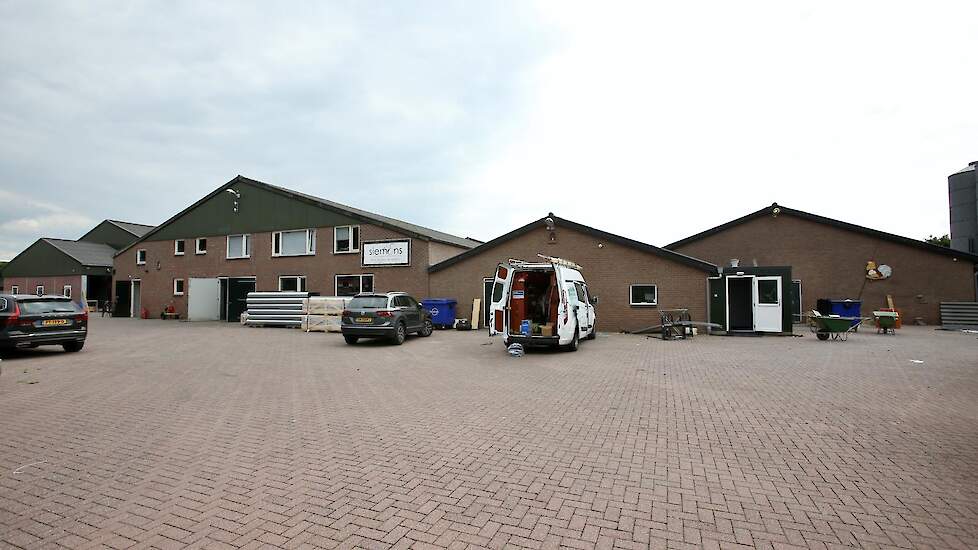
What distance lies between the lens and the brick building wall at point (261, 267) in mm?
23219

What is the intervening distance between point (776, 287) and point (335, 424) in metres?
17.0

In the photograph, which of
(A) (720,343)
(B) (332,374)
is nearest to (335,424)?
(B) (332,374)

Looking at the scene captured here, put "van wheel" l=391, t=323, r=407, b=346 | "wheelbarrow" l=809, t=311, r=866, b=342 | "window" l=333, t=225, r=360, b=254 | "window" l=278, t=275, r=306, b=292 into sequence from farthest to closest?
1. "window" l=278, t=275, r=306, b=292
2. "window" l=333, t=225, r=360, b=254
3. "wheelbarrow" l=809, t=311, r=866, b=342
4. "van wheel" l=391, t=323, r=407, b=346

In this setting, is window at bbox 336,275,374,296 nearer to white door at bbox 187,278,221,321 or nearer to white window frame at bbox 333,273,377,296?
white window frame at bbox 333,273,377,296

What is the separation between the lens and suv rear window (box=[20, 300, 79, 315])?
11500 millimetres

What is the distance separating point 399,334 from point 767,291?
1317 centimetres

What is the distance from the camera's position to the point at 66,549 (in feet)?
9.68

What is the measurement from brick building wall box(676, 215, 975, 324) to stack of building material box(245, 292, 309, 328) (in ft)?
70.4

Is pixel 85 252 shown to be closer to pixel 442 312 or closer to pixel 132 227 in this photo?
pixel 132 227

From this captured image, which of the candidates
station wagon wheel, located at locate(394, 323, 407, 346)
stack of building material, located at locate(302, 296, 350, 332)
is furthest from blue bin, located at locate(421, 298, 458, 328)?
station wagon wheel, located at locate(394, 323, 407, 346)

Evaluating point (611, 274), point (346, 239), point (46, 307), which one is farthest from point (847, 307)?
point (46, 307)

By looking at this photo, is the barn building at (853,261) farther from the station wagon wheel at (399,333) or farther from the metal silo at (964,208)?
the station wagon wheel at (399,333)

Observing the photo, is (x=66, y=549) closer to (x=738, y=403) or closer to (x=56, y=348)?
(x=738, y=403)

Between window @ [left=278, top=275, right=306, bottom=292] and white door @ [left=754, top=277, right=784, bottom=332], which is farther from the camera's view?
window @ [left=278, top=275, right=306, bottom=292]
